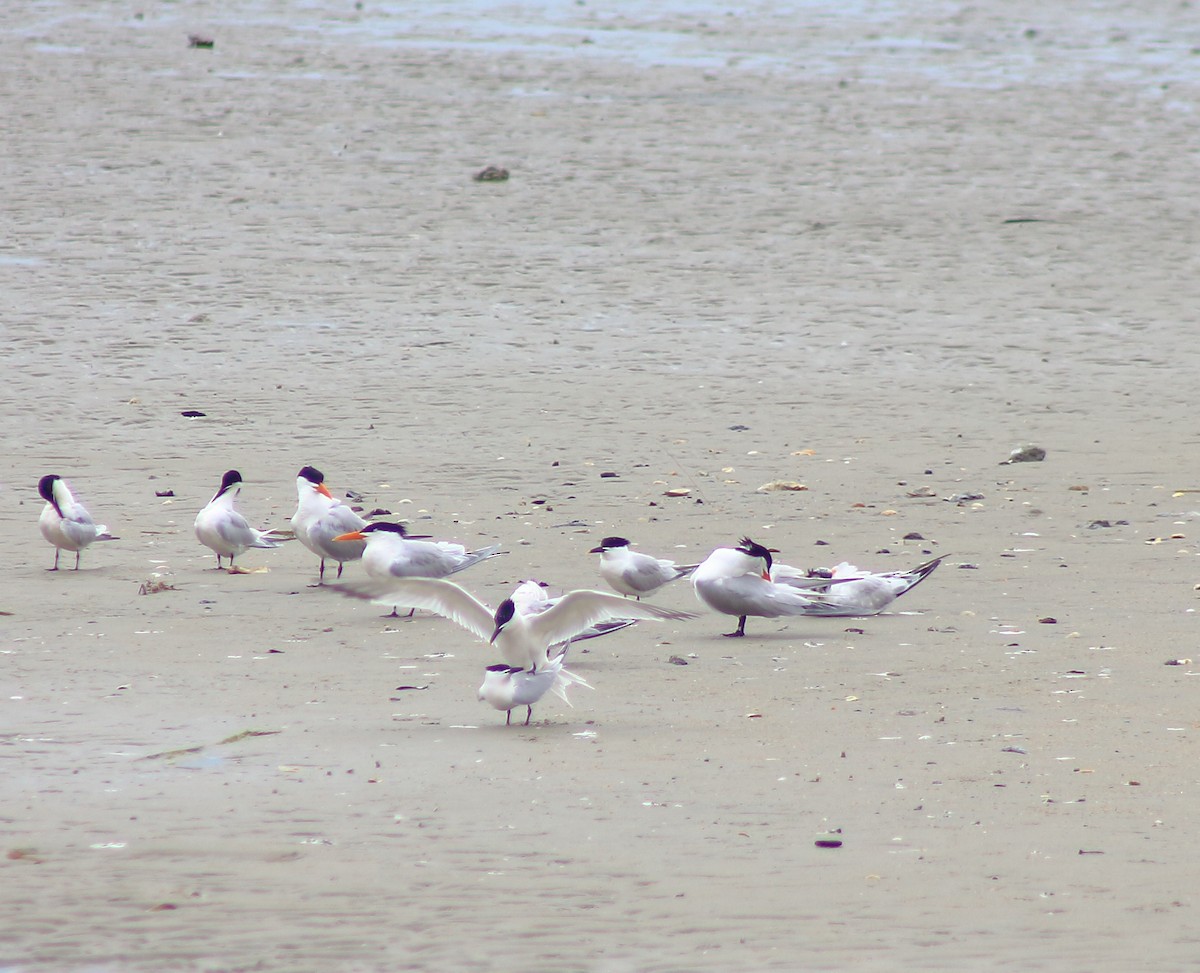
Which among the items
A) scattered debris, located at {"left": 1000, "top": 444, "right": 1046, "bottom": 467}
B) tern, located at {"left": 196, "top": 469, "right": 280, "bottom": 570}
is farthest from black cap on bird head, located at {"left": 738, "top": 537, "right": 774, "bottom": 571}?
scattered debris, located at {"left": 1000, "top": 444, "right": 1046, "bottom": 467}

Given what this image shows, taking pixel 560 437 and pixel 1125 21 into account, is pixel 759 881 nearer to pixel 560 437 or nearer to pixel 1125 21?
pixel 560 437

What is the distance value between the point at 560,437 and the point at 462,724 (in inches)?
196

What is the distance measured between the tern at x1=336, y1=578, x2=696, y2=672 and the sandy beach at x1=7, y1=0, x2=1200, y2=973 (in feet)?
0.86

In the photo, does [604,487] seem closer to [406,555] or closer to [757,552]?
[406,555]

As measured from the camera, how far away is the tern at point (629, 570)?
24.8 ft

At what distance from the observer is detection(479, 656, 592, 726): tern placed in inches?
236

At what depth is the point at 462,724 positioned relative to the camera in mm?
6117

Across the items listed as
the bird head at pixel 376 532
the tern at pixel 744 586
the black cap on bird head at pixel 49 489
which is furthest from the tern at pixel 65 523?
the tern at pixel 744 586

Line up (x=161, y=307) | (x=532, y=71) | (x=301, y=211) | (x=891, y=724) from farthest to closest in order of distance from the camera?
(x=532, y=71)
(x=301, y=211)
(x=161, y=307)
(x=891, y=724)

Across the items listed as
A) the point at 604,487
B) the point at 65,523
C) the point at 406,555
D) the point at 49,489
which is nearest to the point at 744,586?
the point at 406,555

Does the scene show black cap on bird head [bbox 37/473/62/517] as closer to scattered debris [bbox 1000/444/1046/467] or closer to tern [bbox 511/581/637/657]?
tern [bbox 511/581/637/657]

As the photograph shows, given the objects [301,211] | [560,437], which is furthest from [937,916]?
[301,211]

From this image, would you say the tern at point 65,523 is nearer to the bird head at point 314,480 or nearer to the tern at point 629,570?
the bird head at point 314,480

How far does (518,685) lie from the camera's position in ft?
19.7
